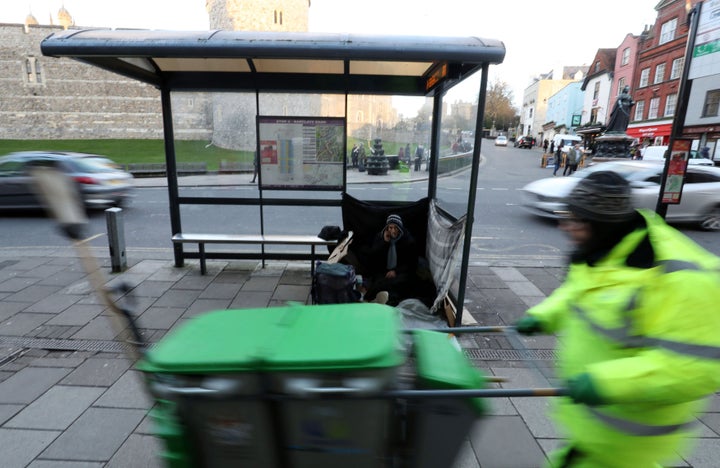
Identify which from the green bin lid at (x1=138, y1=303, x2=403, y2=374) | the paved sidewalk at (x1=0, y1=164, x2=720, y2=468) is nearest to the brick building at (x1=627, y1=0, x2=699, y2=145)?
the paved sidewalk at (x1=0, y1=164, x2=720, y2=468)

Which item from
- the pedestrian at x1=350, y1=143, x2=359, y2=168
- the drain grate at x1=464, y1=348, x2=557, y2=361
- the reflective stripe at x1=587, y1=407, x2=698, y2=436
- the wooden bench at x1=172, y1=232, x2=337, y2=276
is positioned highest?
the pedestrian at x1=350, y1=143, x2=359, y2=168

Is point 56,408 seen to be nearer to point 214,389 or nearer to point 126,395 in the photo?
point 126,395

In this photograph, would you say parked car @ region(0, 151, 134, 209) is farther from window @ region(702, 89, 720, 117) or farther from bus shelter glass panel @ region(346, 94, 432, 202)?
window @ region(702, 89, 720, 117)

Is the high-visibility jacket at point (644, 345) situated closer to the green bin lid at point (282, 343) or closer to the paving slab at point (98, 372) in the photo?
the green bin lid at point (282, 343)

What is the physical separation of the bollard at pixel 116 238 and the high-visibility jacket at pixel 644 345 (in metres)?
6.24

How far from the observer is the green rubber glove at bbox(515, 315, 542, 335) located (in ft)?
6.23

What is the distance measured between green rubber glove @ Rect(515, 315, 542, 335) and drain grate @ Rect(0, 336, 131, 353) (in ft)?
12.0

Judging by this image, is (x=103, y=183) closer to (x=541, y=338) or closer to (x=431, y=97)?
(x=431, y=97)

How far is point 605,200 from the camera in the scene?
1.52 metres

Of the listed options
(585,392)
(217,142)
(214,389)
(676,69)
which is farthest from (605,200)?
(676,69)

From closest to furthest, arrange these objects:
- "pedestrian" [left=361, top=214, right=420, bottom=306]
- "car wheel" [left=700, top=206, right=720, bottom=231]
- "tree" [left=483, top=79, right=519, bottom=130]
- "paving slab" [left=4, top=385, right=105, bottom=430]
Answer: "paving slab" [left=4, top=385, right=105, bottom=430]
"pedestrian" [left=361, top=214, right=420, bottom=306]
"car wheel" [left=700, top=206, right=720, bottom=231]
"tree" [left=483, top=79, right=519, bottom=130]

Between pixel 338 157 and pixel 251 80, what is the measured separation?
1.66 m

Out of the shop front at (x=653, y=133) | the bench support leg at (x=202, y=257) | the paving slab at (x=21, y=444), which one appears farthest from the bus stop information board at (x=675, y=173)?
the shop front at (x=653, y=133)

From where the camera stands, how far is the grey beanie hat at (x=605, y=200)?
4.97 ft
